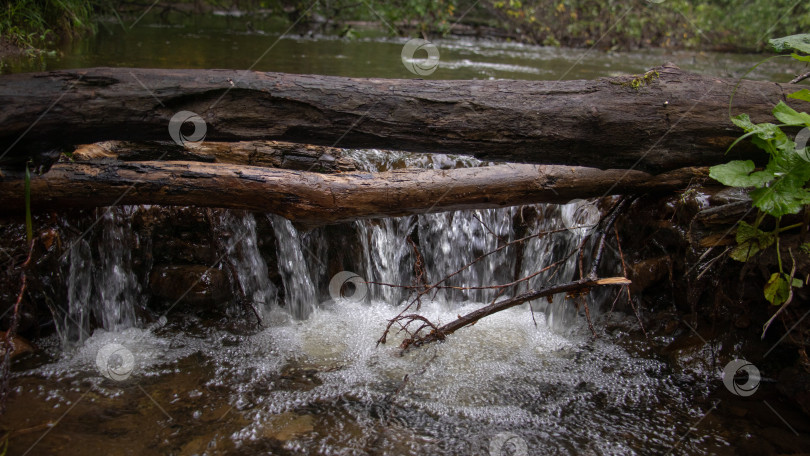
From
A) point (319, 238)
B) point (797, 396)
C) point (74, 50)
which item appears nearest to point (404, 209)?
point (319, 238)

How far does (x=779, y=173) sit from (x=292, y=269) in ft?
8.97

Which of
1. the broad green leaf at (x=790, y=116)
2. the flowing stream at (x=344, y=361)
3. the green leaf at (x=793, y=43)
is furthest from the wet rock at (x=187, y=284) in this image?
the green leaf at (x=793, y=43)

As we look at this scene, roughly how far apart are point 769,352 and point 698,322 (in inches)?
14.0

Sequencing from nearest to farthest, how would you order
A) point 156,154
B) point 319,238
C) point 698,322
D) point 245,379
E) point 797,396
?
1. point 797,396
2. point 245,379
3. point 698,322
4. point 156,154
5. point 319,238

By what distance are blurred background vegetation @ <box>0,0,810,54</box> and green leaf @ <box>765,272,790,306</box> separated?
873 cm

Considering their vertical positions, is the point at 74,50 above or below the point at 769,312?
above

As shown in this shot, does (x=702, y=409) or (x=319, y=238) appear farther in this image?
(x=319, y=238)

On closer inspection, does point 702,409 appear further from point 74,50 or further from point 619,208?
point 74,50

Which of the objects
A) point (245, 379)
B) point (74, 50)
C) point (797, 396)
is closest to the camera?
point (797, 396)

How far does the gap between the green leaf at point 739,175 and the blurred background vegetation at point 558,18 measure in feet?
27.9

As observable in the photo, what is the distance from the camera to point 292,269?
3.58m

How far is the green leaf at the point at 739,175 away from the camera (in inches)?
92.6

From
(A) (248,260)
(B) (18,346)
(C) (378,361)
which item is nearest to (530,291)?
(C) (378,361)

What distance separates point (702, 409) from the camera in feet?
8.64
